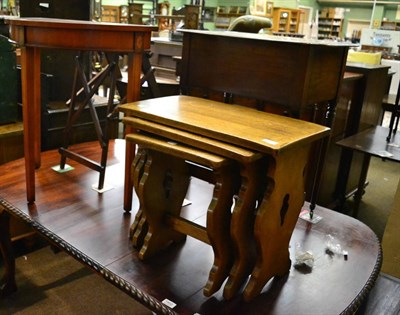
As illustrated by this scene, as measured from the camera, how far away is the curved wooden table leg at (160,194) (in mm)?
1255

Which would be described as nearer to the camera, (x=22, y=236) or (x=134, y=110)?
(x=134, y=110)

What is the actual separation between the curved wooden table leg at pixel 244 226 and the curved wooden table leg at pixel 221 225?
0.03 meters

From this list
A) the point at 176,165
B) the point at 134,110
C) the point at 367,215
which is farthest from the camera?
the point at 367,215

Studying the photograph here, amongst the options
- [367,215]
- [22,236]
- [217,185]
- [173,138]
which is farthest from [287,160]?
[367,215]

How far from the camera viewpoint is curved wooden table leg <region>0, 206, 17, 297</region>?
1.77 meters

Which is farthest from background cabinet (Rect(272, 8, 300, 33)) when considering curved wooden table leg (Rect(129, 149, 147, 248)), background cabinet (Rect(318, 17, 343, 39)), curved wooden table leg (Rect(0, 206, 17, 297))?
curved wooden table leg (Rect(129, 149, 147, 248))

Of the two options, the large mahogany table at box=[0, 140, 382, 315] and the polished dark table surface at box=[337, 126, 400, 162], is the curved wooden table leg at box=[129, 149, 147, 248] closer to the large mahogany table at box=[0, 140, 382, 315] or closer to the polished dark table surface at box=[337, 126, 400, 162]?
Answer: the large mahogany table at box=[0, 140, 382, 315]

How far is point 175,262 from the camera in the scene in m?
1.32

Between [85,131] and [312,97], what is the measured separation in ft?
5.02

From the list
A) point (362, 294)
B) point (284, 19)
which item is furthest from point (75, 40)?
point (284, 19)

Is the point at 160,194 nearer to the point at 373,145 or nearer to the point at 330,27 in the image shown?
the point at 373,145

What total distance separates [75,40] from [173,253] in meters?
0.75

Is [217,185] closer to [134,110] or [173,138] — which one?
[173,138]

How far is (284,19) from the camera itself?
15398mm
